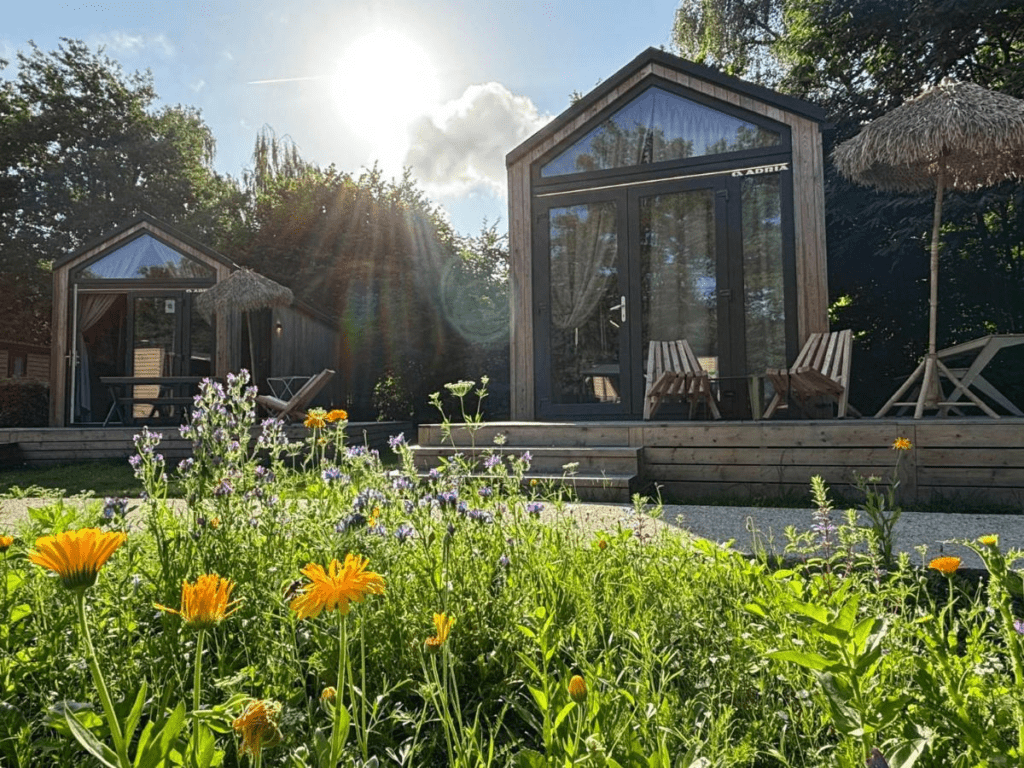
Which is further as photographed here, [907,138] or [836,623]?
[907,138]

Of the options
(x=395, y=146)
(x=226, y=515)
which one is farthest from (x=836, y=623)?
(x=395, y=146)

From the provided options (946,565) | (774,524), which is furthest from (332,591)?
(774,524)

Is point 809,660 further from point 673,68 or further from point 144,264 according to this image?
point 144,264

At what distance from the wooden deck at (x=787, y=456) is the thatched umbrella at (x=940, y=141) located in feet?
2.17

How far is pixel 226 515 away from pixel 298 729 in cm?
80

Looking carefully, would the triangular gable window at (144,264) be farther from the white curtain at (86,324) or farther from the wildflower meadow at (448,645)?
the wildflower meadow at (448,645)

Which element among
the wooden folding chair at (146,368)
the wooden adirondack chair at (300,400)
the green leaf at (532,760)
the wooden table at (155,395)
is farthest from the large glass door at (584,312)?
the wooden folding chair at (146,368)

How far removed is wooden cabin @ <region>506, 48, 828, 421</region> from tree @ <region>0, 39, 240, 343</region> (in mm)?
17958

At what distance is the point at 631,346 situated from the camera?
6.54m

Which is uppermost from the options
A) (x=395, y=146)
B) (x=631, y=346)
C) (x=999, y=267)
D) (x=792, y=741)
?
(x=395, y=146)

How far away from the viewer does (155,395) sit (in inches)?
462

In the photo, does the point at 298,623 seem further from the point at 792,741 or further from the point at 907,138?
the point at 907,138

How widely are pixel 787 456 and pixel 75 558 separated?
14.7 ft

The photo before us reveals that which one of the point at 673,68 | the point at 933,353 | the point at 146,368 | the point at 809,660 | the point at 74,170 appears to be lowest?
the point at 809,660
